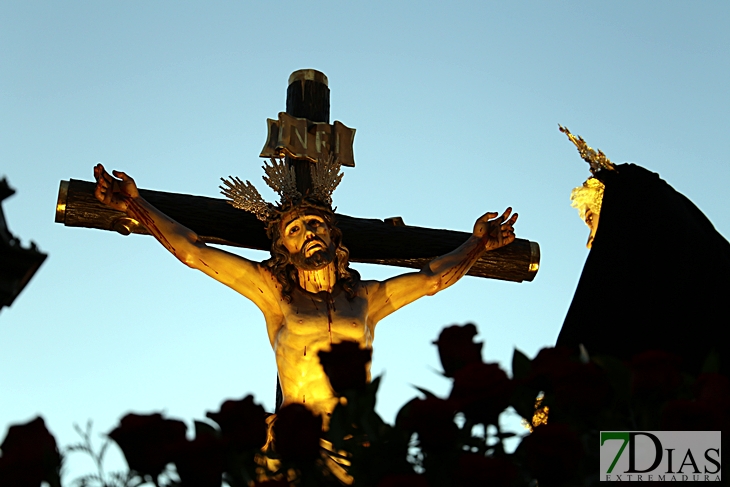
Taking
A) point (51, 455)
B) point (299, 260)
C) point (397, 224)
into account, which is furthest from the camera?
point (397, 224)

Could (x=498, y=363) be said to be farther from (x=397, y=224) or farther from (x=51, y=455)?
(x=397, y=224)

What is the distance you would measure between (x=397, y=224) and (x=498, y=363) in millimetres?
3588

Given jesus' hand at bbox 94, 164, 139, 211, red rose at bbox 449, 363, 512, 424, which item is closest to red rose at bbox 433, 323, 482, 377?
red rose at bbox 449, 363, 512, 424

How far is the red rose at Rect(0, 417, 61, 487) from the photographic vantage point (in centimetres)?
254

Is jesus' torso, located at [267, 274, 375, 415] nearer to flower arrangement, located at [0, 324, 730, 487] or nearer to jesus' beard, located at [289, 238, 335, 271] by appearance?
jesus' beard, located at [289, 238, 335, 271]

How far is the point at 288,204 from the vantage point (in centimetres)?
575

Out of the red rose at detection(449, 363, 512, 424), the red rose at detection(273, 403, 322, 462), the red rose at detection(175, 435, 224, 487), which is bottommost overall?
the red rose at detection(175, 435, 224, 487)

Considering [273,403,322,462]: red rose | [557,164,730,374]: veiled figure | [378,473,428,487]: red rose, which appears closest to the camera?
[378,473,428,487]: red rose

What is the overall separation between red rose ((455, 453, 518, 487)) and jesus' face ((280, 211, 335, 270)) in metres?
3.02

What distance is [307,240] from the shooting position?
18.2 feet

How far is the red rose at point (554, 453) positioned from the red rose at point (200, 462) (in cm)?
71

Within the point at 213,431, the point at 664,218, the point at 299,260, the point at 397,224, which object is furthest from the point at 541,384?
the point at 397,224

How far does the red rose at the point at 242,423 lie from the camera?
2.71 m

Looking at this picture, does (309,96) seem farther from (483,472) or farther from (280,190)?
(483,472)
